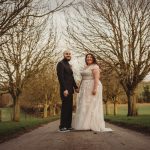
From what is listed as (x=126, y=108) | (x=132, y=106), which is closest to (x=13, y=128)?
(x=132, y=106)

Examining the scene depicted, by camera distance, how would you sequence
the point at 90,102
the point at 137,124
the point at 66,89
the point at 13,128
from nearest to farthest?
the point at 66,89 < the point at 90,102 < the point at 13,128 < the point at 137,124

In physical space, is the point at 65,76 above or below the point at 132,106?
above

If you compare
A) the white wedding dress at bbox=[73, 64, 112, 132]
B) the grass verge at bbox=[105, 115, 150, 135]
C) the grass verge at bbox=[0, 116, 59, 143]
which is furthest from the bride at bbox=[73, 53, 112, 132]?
the grass verge at bbox=[0, 116, 59, 143]

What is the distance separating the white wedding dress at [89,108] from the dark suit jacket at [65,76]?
0.41m

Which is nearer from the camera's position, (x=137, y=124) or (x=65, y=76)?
(x=65, y=76)

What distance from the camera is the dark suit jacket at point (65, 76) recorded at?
42.4 feet

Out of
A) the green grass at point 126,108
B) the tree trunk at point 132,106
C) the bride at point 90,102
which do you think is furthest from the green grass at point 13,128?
the green grass at point 126,108

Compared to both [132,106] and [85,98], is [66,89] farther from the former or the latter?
[132,106]

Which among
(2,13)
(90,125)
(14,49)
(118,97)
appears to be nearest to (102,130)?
(90,125)

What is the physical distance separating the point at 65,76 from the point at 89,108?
133 cm

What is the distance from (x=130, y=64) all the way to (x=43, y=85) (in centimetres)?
2162

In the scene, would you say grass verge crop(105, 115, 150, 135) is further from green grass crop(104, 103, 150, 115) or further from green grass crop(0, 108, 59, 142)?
green grass crop(104, 103, 150, 115)

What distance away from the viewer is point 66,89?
12.9 m

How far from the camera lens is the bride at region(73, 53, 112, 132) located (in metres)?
12.9
